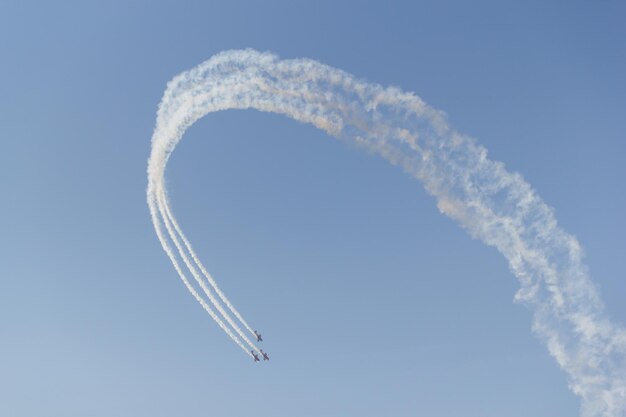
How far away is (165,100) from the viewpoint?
5166 cm

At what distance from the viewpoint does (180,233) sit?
57.9m

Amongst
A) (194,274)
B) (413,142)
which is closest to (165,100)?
(194,274)

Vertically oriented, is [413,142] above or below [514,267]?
above

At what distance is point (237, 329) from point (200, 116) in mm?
22691

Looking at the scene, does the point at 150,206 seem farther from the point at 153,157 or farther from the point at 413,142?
the point at 413,142

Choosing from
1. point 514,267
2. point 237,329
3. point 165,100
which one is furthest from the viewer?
point 237,329

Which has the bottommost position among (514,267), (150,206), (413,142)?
(150,206)

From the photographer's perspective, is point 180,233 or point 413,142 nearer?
point 413,142

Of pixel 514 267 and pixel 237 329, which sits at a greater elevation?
pixel 514 267

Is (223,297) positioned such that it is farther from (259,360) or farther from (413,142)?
(413,142)

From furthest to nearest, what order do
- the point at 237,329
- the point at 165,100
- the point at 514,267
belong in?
the point at 237,329
the point at 514,267
the point at 165,100

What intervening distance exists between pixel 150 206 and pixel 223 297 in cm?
1077

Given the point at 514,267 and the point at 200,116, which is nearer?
the point at 200,116

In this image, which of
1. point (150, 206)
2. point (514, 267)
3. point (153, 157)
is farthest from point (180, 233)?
Answer: point (514, 267)
